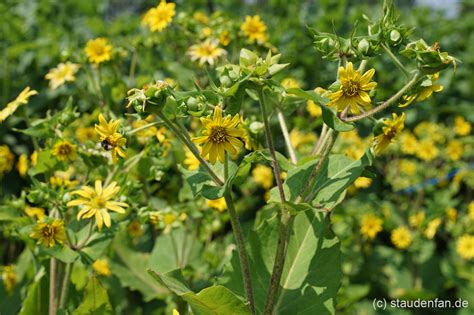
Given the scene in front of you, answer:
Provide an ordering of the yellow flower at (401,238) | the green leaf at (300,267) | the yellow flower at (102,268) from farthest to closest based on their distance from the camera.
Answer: the yellow flower at (401,238) → the yellow flower at (102,268) → the green leaf at (300,267)

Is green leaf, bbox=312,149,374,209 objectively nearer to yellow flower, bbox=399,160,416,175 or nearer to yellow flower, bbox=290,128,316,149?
yellow flower, bbox=290,128,316,149

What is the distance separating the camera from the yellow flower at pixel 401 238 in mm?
3386

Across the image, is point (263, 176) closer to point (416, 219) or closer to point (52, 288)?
point (416, 219)

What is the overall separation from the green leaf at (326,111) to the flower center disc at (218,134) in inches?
6.6

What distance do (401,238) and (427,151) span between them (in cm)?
59

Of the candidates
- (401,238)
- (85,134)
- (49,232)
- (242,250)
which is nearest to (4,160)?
(85,134)

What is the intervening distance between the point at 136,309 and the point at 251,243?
3.60ft

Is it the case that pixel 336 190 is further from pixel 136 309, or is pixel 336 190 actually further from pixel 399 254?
pixel 399 254

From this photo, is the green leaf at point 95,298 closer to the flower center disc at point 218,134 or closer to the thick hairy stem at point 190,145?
the thick hairy stem at point 190,145

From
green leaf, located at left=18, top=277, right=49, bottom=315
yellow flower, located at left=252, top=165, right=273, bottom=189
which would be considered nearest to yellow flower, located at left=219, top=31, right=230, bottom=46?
yellow flower, located at left=252, top=165, right=273, bottom=189

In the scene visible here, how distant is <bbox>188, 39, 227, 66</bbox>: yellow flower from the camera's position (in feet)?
7.51

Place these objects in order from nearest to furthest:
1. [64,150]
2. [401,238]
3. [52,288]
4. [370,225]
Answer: [52,288]
[64,150]
[370,225]
[401,238]

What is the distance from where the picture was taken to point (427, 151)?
12.0 ft

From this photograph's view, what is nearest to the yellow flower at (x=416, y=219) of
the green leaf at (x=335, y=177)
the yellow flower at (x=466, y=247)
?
the yellow flower at (x=466, y=247)
